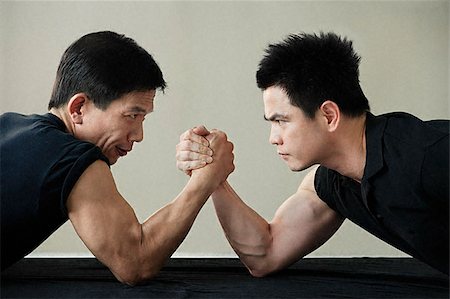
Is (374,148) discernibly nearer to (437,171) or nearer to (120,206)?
(437,171)

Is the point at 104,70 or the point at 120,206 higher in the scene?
the point at 104,70

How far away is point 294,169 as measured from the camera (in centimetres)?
207

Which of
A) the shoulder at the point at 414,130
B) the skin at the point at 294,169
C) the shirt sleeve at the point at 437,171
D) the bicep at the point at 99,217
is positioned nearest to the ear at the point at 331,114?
the skin at the point at 294,169

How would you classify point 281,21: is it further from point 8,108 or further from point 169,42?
point 8,108

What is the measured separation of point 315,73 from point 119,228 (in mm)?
699

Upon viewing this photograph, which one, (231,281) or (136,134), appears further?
(136,134)

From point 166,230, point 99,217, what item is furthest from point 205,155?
point 99,217

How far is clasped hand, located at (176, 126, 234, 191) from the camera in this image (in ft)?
6.68

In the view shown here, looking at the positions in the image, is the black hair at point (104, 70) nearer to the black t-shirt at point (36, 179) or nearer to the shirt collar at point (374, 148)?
the black t-shirt at point (36, 179)

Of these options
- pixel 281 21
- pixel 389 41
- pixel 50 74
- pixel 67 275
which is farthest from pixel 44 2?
pixel 67 275

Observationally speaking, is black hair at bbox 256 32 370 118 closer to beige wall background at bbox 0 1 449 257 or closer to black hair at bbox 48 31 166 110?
black hair at bbox 48 31 166 110

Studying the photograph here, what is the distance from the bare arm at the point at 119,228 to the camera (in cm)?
171

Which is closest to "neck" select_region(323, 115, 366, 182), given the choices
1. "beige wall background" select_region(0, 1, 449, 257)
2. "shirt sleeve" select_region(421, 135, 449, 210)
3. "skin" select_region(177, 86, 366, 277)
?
"skin" select_region(177, 86, 366, 277)

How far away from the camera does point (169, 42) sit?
393cm
